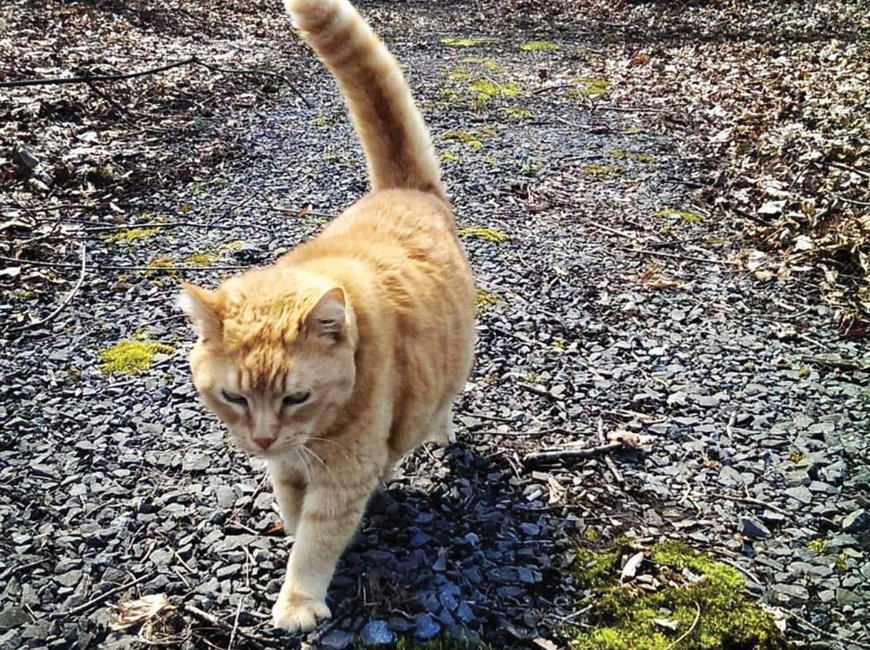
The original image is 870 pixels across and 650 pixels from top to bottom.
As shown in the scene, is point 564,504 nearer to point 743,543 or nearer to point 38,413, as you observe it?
point 743,543

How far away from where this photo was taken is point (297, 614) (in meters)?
2.46

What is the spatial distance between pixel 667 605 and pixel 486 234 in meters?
3.48

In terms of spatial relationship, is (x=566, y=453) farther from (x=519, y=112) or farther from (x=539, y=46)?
(x=539, y=46)

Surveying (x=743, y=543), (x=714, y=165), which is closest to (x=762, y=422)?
(x=743, y=543)

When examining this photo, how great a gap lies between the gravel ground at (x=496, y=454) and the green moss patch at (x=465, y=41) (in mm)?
8364

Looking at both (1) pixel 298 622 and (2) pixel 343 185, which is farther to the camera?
(2) pixel 343 185

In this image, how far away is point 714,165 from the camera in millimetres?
6906

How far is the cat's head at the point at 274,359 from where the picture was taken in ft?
7.63

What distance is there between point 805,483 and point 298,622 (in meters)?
2.15

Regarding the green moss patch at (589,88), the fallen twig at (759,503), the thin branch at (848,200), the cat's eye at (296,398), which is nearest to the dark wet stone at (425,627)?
the cat's eye at (296,398)

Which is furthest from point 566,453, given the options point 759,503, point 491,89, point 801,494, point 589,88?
point 589,88

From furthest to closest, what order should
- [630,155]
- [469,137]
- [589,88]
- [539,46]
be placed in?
[539,46]
[589,88]
[469,137]
[630,155]

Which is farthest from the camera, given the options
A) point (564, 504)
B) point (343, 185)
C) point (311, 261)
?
point (343, 185)

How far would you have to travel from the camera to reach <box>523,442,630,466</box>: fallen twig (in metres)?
3.32
